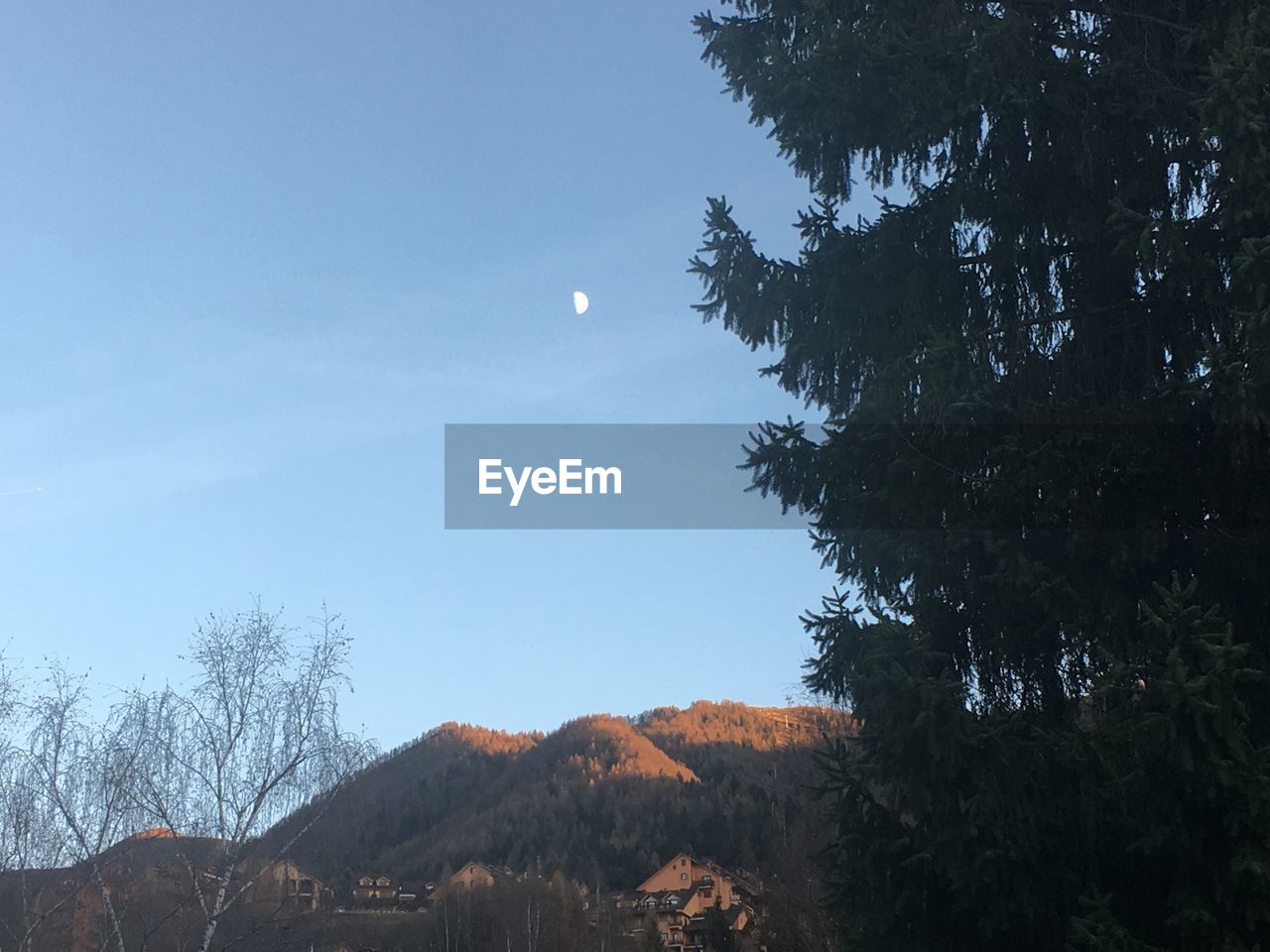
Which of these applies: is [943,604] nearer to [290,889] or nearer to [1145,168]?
[1145,168]

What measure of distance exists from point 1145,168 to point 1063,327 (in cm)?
136

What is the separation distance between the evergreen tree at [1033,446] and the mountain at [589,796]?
145ft

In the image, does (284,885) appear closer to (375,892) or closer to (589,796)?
(375,892)

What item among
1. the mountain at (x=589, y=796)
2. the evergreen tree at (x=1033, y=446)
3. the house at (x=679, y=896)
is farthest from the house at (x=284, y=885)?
the house at (x=679, y=896)

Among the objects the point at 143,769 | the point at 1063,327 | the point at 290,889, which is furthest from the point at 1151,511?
the point at 290,889

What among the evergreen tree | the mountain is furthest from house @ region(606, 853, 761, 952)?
the evergreen tree

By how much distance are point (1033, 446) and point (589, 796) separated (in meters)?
140

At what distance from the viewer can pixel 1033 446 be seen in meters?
8.04

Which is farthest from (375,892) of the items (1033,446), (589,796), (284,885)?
(1033,446)

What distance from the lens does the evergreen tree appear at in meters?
6.96

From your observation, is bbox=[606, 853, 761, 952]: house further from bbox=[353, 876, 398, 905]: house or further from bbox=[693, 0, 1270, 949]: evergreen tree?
bbox=[693, 0, 1270, 949]: evergreen tree

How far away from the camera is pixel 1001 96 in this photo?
8.82 meters

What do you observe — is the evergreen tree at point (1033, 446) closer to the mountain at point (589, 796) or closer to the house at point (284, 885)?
the house at point (284, 885)

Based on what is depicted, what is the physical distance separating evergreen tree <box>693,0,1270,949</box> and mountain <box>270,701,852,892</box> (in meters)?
44.2
